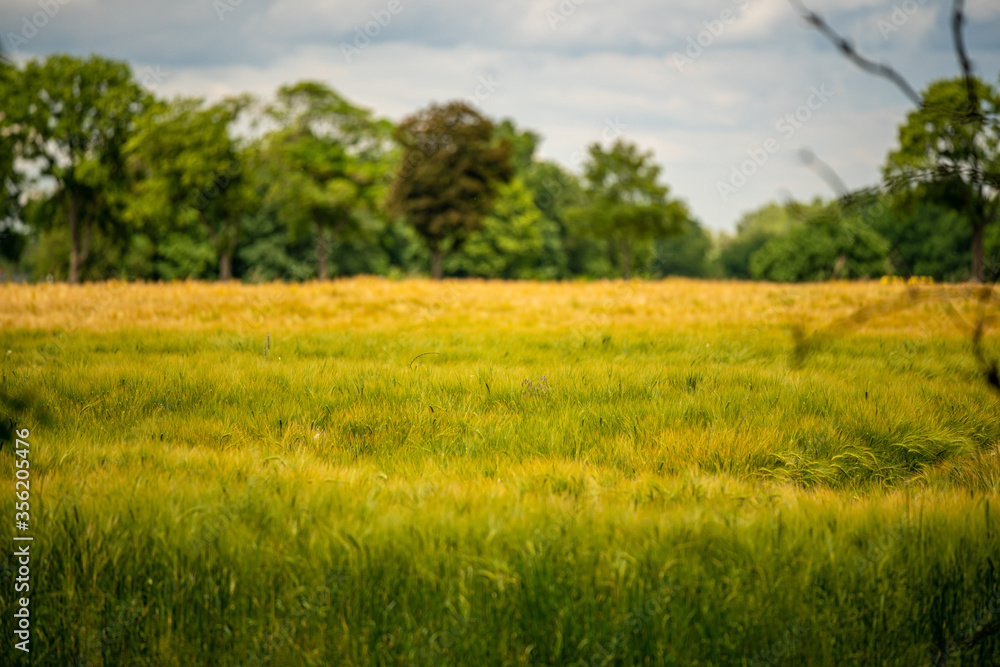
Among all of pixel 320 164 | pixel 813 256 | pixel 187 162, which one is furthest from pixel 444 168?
pixel 813 256

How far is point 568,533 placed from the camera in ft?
9.78

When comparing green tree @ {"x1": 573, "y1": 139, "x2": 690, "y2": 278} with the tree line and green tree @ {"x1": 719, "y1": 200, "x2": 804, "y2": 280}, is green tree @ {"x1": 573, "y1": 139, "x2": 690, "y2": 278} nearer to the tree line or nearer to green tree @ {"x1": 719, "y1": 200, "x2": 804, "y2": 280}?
the tree line

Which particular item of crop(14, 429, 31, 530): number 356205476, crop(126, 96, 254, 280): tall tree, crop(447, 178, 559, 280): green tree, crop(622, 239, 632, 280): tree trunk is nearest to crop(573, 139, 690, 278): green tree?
crop(622, 239, 632, 280): tree trunk

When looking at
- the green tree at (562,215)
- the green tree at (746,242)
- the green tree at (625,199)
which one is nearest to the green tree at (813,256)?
the green tree at (625,199)

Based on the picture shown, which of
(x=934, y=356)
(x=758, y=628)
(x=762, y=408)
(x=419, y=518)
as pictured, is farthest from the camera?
(x=934, y=356)

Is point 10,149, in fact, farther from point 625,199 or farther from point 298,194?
point 625,199

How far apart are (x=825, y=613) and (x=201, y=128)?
144ft

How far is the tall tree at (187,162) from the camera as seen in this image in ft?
121

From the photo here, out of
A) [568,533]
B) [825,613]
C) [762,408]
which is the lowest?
[825,613]

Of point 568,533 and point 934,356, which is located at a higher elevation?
point 934,356

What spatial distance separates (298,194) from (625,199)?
83.7ft

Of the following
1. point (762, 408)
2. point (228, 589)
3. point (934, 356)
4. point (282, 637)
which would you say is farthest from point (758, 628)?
point (934, 356)

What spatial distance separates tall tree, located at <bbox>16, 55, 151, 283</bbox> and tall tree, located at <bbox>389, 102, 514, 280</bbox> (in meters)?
19.4

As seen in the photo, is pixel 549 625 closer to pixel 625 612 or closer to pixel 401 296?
pixel 625 612
